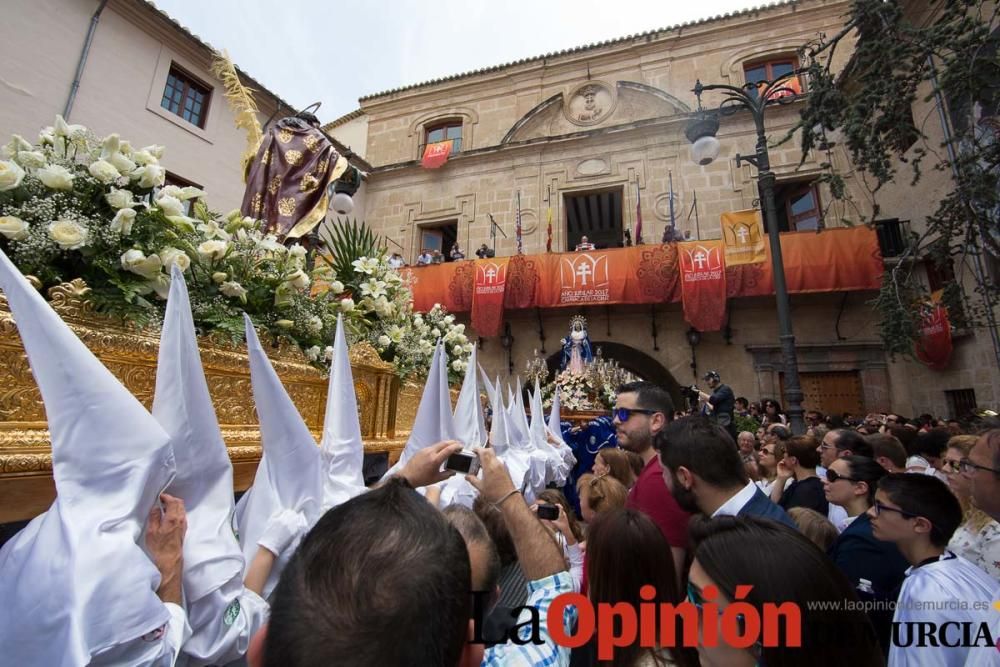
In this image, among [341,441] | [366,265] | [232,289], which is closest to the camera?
[341,441]

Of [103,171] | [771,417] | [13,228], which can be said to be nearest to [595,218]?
[771,417]

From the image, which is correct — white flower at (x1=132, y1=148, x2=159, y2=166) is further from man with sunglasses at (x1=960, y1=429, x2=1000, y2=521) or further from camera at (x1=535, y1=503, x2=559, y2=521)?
man with sunglasses at (x1=960, y1=429, x2=1000, y2=521)

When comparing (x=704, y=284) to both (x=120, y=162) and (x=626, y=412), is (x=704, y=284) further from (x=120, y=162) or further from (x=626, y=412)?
(x=120, y=162)

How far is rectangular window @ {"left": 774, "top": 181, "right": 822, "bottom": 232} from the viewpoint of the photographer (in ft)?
38.7

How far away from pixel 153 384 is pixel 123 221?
66cm

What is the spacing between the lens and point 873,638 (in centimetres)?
114

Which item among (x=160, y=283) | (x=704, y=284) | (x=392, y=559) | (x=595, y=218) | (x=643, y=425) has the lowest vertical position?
(x=392, y=559)

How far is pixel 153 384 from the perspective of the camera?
1.91 m

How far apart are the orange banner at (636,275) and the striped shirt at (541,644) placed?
956 cm

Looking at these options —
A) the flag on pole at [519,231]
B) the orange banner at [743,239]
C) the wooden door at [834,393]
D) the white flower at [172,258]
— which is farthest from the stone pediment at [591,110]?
the white flower at [172,258]

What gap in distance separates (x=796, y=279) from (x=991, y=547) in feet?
29.5

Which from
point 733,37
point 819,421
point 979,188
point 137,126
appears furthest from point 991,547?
point 733,37

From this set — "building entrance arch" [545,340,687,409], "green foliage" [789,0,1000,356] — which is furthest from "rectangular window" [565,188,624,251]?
"green foliage" [789,0,1000,356]

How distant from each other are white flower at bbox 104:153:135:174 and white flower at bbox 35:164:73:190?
0.61 ft
